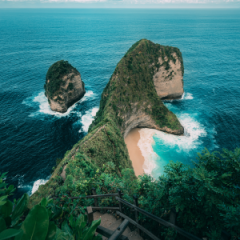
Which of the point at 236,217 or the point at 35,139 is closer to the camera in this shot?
the point at 236,217

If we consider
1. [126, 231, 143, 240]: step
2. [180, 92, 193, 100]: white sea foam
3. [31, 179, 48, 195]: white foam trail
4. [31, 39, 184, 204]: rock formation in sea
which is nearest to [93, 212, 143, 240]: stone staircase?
[126, 231, 143, 240]: step

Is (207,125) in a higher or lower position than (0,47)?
lower

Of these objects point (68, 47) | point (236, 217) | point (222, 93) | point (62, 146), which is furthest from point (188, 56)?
point (236, 217)

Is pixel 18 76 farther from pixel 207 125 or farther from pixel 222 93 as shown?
pixel 222 93

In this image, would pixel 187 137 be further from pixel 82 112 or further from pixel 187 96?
pixel 82 112

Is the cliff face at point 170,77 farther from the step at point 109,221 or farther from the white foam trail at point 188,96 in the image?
the step at point 109,221

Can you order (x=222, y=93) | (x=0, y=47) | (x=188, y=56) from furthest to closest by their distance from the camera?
(x=0, y=47) → (x=188, y=56) → (x=222, y=93)

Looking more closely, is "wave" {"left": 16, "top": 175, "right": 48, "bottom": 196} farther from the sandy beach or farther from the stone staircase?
the stone staircase
